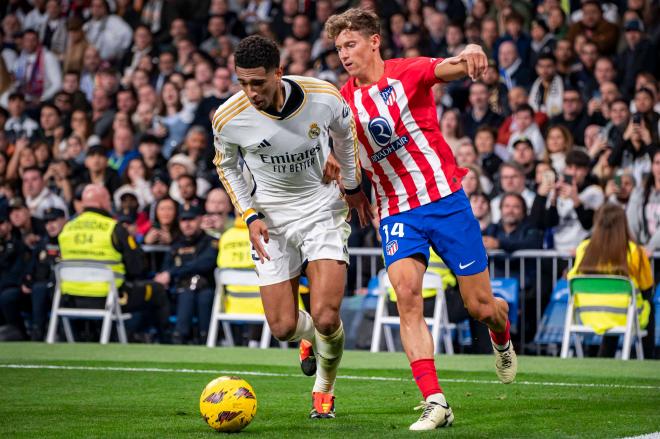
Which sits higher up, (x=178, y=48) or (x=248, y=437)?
(x=178, y=48)

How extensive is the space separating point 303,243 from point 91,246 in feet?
23.7

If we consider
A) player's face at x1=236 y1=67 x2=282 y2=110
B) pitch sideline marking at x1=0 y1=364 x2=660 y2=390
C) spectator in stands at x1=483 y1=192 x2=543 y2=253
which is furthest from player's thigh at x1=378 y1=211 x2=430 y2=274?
spectator in stands at x1=483 y1=192 x2=543 y2=253

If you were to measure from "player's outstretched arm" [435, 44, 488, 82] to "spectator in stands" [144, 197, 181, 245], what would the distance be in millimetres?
8369

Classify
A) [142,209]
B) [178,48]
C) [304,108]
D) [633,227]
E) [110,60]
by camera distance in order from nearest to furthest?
[304,108] < [633,227] < [142,209] < [178,48] < [110,60]

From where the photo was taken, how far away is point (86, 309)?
46.9 ft

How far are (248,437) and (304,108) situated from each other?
2093 millimetres

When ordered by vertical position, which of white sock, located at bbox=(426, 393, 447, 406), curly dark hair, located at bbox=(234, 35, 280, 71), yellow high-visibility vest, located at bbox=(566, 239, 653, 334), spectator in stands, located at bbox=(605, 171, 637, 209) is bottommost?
yellow high-visibility vest, located at bbox=(566, 239, 653, 334)

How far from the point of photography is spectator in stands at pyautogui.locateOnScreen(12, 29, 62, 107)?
20844 mm

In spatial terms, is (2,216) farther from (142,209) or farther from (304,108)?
(304,108)

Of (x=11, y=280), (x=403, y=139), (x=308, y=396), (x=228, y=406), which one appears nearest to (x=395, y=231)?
(x=403, y=139)

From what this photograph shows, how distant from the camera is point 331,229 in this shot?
24.8 feet

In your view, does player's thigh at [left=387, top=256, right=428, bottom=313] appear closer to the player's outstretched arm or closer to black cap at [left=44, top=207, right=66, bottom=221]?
the player's outstretched arm

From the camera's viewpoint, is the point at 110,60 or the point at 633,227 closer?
the point at 633,227

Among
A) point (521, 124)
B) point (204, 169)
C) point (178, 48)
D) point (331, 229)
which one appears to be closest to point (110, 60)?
point (178, 48)
